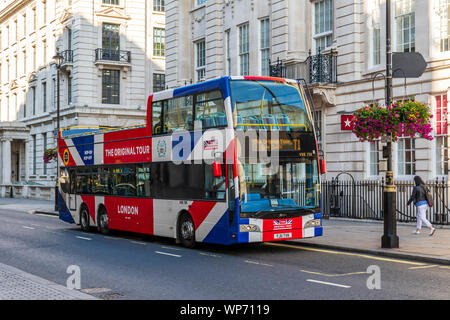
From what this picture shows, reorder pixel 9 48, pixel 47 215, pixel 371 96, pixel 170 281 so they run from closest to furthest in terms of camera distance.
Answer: pixel 170 281
pixel 371 96
pixel 47 215
pixel 9 48

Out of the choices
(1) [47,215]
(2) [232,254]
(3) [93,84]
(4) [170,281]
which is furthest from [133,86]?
(4) [170,281]

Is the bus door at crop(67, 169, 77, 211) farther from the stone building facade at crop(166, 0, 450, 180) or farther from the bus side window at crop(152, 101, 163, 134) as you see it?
the stone building facade at crop(166, 0, 450, 180)

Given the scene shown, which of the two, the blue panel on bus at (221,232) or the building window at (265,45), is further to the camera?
the building window at (265,45)

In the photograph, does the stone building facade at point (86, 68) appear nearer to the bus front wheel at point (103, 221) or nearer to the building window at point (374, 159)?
the bus front wheel at point (103, 221)

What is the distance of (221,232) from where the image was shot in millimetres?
14328

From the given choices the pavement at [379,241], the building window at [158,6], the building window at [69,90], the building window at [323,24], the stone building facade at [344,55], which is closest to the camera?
the pavement at [379,241]

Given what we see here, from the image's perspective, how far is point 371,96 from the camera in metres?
23.6

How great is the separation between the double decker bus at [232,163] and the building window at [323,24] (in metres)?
11.7

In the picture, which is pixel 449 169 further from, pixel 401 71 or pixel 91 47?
pixel 91 47

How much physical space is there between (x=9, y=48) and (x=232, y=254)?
5673cm

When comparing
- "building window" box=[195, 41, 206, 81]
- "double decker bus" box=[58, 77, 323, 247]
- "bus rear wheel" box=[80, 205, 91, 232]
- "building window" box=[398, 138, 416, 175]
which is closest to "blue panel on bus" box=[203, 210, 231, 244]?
"double decker bus" box=[58, 77, 323, 247]

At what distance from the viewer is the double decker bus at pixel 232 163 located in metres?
14.0

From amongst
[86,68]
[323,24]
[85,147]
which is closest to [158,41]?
[86,68]

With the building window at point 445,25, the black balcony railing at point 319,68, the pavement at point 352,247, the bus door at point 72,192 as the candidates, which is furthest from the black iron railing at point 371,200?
the bus door at point 72,192
